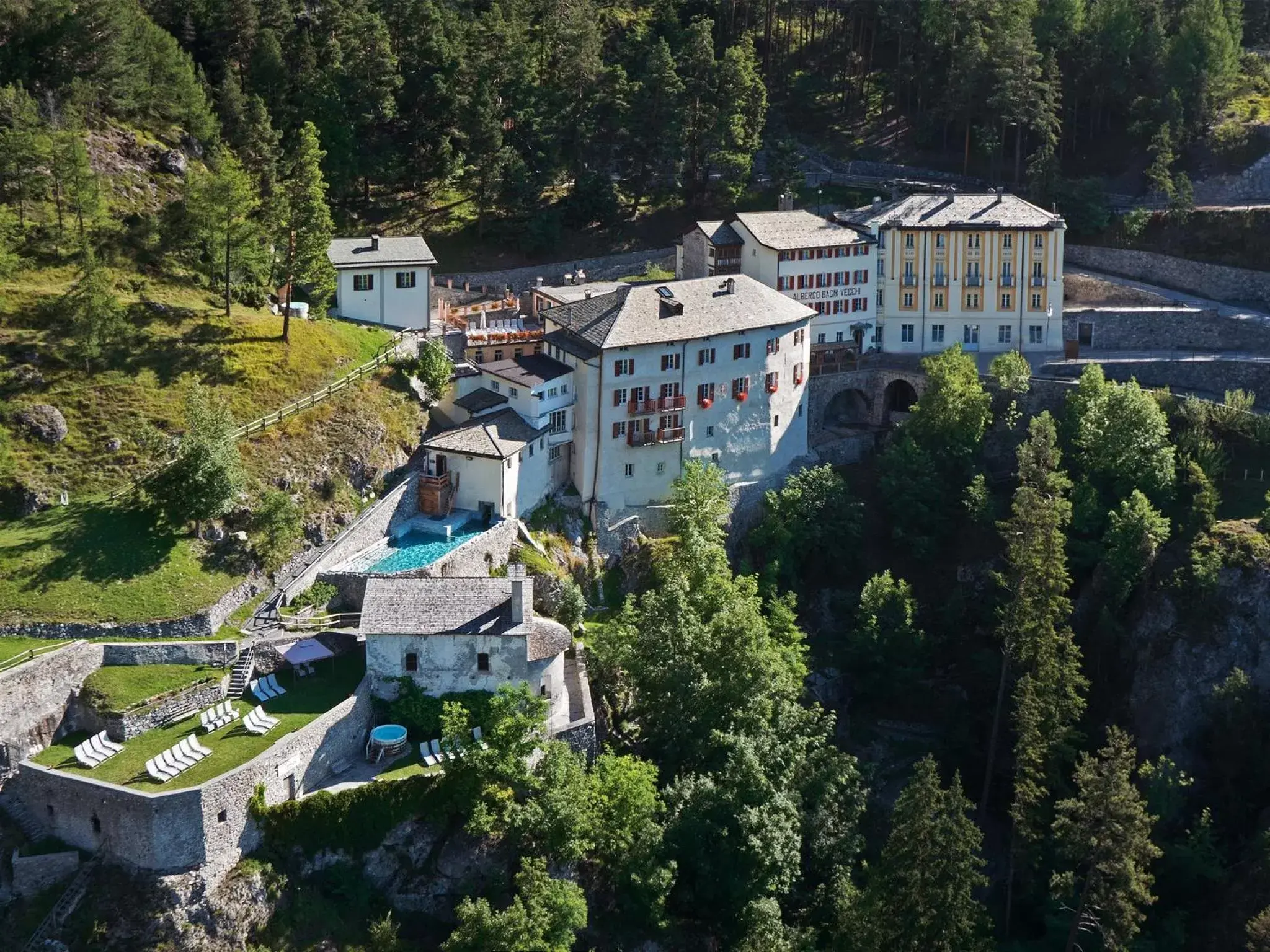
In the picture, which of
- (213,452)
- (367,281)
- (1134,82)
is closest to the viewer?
(213,452)

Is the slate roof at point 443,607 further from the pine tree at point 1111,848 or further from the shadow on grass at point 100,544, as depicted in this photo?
the pine tree at point 1111,848

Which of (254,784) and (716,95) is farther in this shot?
(716,95)

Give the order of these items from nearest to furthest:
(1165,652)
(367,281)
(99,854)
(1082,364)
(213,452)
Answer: (99,854)
(213,452)
(1165,652)
(367,281)
(1082,364)

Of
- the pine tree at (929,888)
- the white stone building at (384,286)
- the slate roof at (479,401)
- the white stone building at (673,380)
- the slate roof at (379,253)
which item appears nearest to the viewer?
the pine tree at (929,888)

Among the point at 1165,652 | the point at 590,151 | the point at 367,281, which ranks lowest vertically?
the point at 1165,652

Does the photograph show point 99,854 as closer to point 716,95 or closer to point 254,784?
point 254,784

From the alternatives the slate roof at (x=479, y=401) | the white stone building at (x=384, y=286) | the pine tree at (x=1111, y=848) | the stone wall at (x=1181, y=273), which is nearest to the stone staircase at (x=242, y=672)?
the slate roof at (x=479, y=401)

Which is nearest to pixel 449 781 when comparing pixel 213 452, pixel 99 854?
pixel 99 854
